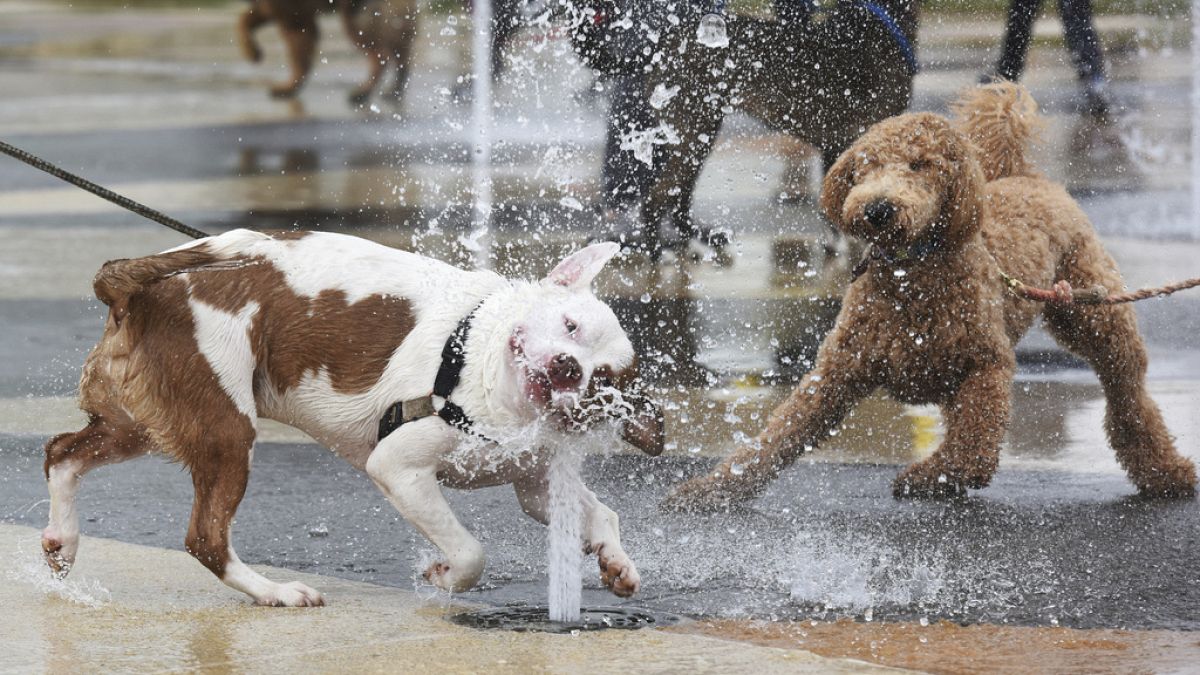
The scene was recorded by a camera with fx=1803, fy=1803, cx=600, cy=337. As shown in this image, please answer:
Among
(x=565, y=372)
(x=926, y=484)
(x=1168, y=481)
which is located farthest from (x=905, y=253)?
(x=565, y=372)

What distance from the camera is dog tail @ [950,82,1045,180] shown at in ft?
20.7

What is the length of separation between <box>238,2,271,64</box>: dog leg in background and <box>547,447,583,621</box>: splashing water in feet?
56.4

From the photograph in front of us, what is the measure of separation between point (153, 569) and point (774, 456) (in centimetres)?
210

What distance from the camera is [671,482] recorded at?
20.4 ft

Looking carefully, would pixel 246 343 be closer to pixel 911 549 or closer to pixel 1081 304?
pixel 911 549

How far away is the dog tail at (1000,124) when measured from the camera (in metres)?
6.31

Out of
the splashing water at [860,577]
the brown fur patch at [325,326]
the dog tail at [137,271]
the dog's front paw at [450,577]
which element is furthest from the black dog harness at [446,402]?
the splashing water at [860,577]

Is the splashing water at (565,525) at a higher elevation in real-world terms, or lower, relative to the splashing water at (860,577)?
higher

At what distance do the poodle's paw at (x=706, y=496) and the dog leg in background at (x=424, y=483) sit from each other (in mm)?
1395

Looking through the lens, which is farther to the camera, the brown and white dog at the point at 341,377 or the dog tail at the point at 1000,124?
the dog tail at the point at 1000,124

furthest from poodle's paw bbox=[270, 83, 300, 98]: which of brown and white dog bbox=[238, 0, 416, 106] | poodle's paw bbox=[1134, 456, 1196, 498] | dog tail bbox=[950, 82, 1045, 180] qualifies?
poodle's paw bbox=[1134, 456, 1196, 498]

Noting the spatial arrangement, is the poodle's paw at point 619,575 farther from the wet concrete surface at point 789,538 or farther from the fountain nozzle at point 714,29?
the fountain nozzle at point 714,29

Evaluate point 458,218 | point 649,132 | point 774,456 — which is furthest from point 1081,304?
point 458,218

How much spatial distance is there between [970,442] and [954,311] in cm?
43
